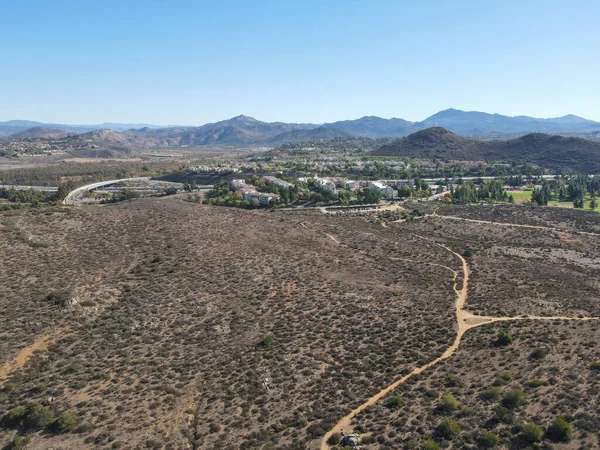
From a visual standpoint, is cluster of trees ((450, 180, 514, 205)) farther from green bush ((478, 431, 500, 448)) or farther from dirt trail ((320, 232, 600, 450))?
green bush ((478, 431, 500, 448))

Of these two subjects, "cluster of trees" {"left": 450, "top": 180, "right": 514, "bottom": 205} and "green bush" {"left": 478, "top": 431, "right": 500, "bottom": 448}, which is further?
"cluster of trees" {"left": 450, "top": 180, "right": 514, "bottom": 205}

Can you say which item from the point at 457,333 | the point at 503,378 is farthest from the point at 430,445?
the point at 457,333

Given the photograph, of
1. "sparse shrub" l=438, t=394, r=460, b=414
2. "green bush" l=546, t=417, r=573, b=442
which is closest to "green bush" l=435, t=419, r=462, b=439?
"sparse shrub" l=438, t=394, r=460, b=414

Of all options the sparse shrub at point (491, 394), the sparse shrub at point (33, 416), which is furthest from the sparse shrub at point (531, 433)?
the sparse shrub at point (33, 416)

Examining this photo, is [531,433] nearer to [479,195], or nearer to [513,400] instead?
[513,400]

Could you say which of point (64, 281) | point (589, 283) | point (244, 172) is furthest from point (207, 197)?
point (589, 283)

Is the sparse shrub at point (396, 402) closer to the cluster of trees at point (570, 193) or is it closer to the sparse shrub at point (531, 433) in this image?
the sparse shrub at point (531, 433)
